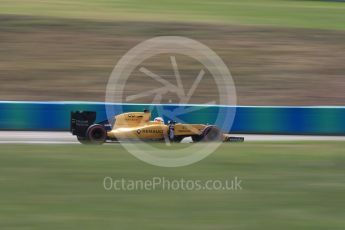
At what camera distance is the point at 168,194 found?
8891 mm

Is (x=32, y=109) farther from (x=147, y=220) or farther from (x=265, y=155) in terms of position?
(x=147, y=220)

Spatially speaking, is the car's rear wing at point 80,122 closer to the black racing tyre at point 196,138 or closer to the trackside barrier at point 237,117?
the black racing tyre at point 196,138

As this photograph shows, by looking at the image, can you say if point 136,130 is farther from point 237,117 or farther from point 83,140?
point 237,117

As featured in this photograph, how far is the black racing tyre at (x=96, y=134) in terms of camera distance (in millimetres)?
15016

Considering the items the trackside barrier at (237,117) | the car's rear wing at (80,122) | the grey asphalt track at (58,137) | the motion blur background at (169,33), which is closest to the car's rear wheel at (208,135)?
the grey asphalt track at (58,137)

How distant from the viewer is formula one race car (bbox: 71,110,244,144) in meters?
15.0

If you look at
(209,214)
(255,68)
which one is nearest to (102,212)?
(209,214)

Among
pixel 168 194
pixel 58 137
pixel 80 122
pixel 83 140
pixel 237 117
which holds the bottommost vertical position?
pixel 168 194

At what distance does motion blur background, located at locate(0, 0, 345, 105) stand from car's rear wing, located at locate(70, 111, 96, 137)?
23.3 ft

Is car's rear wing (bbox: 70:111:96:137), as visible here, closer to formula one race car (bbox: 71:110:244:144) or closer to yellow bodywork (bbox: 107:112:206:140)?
formula one race car (bbox: 71:110:244:144)

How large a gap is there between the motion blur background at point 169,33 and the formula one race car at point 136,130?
7075 millimetres

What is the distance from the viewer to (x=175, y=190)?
9133 mm

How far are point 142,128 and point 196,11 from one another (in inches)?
694

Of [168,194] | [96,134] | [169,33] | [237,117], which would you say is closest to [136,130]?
[96,134]
